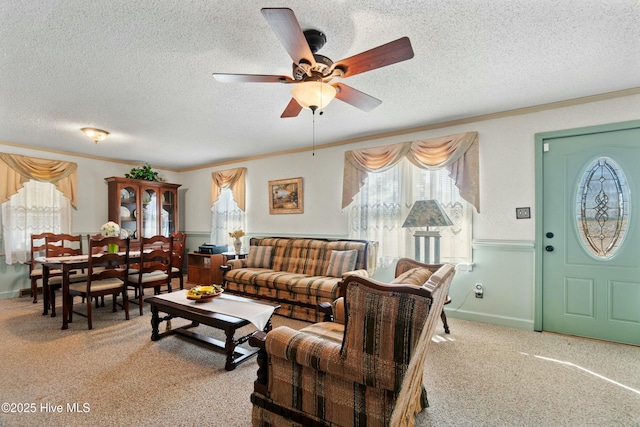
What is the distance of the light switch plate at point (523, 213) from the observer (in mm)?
3209

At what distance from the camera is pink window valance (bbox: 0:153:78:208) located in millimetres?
4375

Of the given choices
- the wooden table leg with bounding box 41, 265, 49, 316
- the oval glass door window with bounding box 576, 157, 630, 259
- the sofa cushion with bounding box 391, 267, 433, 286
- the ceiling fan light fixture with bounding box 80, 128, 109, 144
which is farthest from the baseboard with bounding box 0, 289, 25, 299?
the oval glass door window with bounding box 576, 157, 630, 259

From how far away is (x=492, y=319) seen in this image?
11.1 feet

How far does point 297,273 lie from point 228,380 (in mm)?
1986

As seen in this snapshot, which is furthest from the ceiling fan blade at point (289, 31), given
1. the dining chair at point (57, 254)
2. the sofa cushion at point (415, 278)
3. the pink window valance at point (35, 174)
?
the pink window valance at point (35, 174)

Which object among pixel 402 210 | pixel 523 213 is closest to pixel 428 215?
pixel 402 210

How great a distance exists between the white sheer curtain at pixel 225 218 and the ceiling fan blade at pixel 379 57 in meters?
4.36

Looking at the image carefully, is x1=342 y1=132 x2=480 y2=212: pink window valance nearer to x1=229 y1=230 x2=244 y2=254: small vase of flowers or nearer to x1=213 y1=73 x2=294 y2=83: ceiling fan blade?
x1=229 y1=230 x2=244 y2=254: small vase of flowers

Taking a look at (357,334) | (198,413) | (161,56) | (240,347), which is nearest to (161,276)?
(240,347)

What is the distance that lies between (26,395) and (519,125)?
4834 millimetres

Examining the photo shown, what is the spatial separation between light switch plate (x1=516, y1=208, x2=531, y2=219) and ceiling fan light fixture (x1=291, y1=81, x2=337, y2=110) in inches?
98.8

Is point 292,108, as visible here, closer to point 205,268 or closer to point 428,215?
point 428,215

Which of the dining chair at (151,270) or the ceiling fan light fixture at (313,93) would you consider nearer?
the ceiling fan light fixture at (313,93)

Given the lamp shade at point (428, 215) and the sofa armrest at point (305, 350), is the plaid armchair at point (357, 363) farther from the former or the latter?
the lamp shade at point (428, 215)
